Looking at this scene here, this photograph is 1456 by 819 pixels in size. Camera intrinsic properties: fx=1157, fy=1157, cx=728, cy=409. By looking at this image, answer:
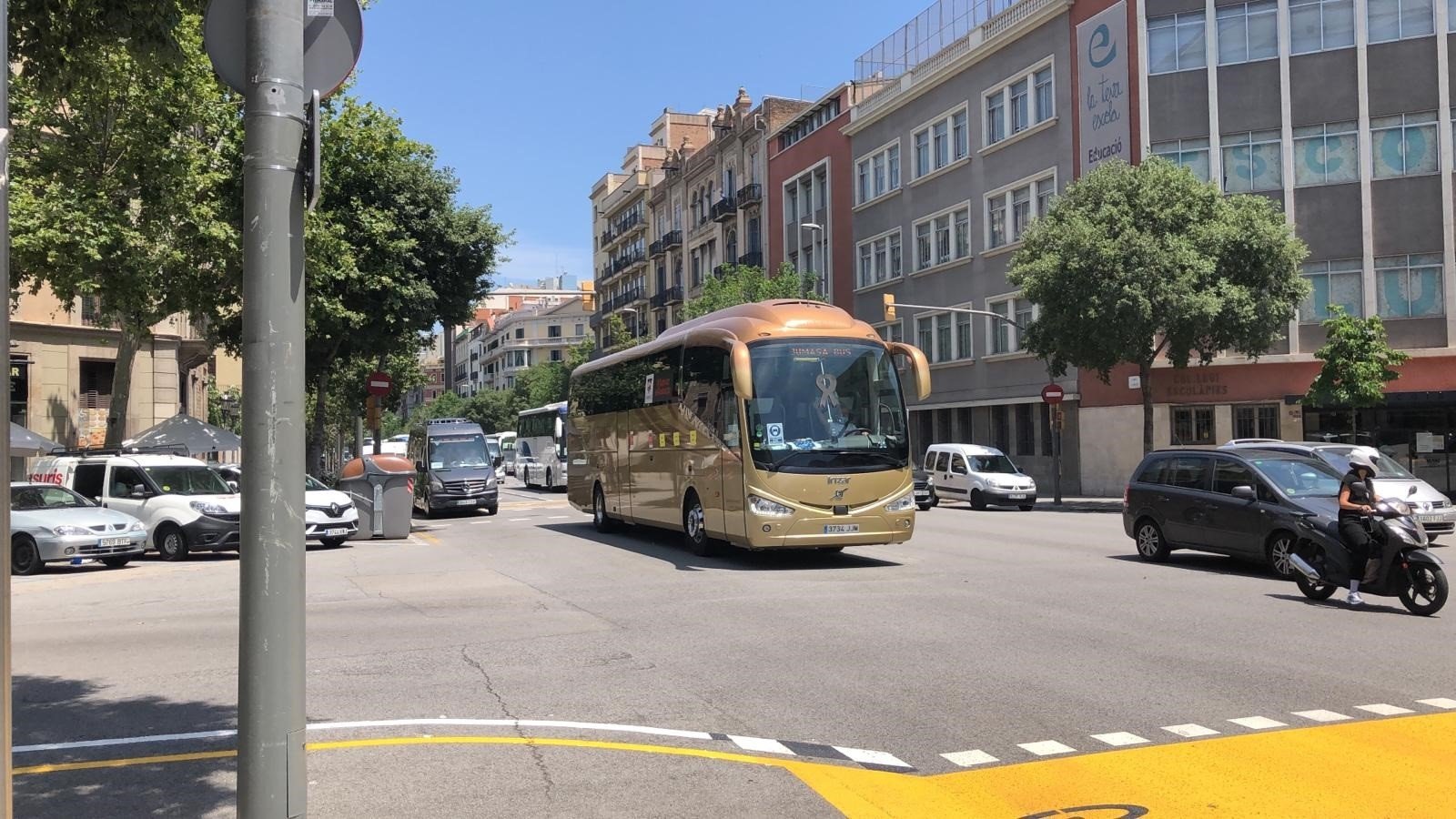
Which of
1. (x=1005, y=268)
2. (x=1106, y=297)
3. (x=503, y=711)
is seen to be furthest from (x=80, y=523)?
(x=1005, y=268)

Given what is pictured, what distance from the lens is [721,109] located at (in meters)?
68.1

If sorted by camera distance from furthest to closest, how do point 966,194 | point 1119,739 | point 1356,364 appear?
point 966,194 < point 1356,364 < point 1119,739

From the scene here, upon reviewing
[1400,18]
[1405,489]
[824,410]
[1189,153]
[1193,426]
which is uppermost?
[1400,18]

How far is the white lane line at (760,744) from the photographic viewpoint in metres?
6.23

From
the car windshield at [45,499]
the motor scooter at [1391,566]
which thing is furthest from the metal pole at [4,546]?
the car windshield at [45,499]

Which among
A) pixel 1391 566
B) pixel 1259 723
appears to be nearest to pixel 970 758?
pixel 1259 723

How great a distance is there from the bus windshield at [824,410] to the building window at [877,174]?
112 feet

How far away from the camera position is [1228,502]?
47.6 ft

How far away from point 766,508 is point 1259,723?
894 centimetres

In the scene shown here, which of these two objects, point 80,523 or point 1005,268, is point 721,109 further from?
point 80,523

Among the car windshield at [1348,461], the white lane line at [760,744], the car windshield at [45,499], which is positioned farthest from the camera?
the car windshield at [45,499]

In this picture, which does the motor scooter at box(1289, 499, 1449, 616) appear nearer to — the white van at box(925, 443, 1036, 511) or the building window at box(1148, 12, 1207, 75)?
the white van at box(925, 443, 1036, 511)

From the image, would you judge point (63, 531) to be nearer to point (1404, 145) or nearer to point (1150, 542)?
point (1150, 542)

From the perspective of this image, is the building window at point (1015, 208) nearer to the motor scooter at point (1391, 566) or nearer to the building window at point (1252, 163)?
the building window at point (1252, 163)
